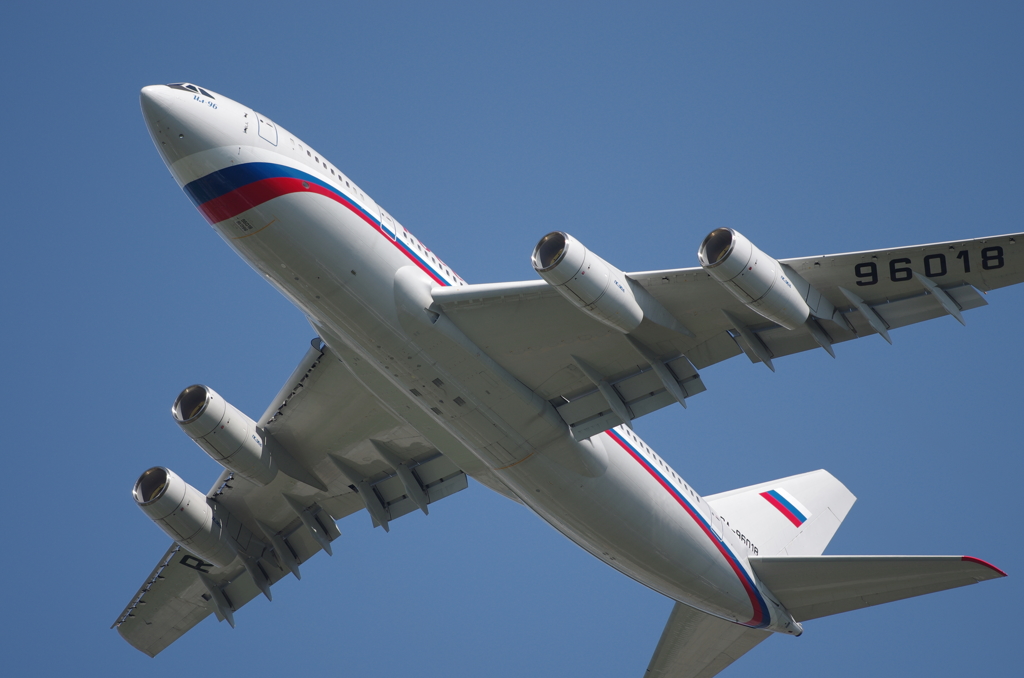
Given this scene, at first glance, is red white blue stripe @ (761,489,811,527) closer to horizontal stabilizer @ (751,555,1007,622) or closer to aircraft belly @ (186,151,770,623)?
horizontal stabilizer @ (751,555,1007,622)

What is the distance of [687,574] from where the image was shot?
22.5 metres

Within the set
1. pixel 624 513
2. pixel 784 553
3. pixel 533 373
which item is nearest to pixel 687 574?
pixel 624 513

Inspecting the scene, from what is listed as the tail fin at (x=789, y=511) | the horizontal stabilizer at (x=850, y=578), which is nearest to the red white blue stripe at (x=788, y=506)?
the tail fin at (x=789, y=511)

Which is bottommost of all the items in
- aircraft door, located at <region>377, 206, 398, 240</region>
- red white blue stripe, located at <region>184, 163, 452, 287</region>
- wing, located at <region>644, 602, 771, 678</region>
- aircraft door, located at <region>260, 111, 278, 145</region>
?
wing, located at <region>644, 602, 771, 678</region>

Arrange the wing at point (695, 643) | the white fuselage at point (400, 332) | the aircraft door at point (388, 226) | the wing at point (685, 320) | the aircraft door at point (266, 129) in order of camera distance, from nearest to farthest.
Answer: the white fuselage at point (400, 332) < the wing at point (685, 320) < the aircraft door at point (266, 129) < the aircraft door at point (388, 226) < the wing at point (695, 643)

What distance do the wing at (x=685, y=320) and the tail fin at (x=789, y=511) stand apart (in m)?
6.72

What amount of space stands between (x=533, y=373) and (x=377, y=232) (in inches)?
164

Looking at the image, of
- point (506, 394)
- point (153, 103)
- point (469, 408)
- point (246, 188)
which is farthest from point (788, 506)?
point (153, 103)

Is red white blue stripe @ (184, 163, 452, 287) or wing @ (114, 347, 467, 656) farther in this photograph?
wing @ (114, 347, 467, 656)

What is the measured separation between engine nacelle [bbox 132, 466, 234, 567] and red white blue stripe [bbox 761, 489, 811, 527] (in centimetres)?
1390

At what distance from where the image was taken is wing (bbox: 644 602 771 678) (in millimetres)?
25281

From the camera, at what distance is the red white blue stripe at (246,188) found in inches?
698

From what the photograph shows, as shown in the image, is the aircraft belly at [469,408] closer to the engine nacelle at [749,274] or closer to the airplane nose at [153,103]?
the airplane nose at [153,103]

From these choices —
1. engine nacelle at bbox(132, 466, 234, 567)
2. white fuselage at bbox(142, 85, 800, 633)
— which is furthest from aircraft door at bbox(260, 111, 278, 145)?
engine nacelle at bbox(132, 466, 234, 567)
